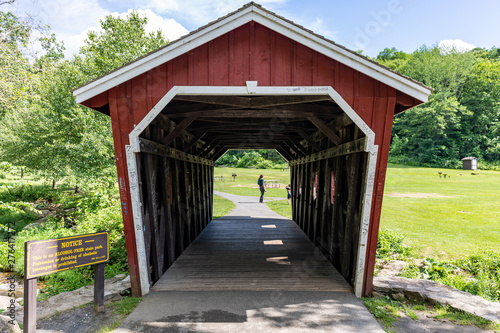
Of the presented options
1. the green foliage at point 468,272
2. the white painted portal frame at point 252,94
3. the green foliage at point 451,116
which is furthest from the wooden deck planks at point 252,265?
the green foliage at point 451,116

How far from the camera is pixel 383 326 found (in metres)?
4.07

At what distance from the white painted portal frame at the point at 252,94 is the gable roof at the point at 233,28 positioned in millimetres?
514

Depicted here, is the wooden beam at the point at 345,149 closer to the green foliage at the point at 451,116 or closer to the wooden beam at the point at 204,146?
the wooden beam at the point at 204,146

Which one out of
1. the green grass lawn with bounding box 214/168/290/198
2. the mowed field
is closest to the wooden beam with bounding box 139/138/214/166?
the mowed field

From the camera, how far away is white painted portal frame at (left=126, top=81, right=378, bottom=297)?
4672 mm

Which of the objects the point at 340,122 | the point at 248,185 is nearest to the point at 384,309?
the point at 340,122

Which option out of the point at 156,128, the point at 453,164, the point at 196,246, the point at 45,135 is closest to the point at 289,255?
the point at 196,246

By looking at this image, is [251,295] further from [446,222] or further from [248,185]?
[248,185]

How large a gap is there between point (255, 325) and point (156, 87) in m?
3.83

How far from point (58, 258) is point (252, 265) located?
393 cm

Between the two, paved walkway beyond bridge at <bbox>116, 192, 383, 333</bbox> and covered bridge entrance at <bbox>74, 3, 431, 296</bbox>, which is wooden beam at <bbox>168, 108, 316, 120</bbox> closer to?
covered bridge entrance at <bbox>74, 3, 431, 296</bbox>

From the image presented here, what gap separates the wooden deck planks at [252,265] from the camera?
546 centimetres

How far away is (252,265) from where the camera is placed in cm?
662

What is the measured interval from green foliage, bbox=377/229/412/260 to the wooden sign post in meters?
6.85
